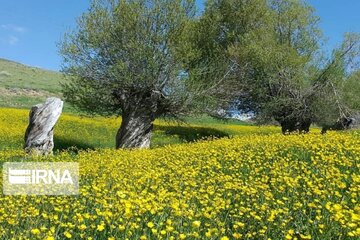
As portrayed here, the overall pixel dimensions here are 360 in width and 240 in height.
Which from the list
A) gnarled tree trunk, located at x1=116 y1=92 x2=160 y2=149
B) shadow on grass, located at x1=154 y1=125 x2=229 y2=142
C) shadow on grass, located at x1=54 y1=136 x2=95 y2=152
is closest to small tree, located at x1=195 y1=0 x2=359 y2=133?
shadow on grass, located at x1=154 y1=125 x2=229 y2=142

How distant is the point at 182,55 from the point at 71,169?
13.0 meters

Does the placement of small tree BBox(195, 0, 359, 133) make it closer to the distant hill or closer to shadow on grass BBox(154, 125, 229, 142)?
shadow on grass BBox(154, 125, 229, 142)

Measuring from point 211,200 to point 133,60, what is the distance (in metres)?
16.5

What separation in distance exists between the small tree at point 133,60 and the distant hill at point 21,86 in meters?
11.4

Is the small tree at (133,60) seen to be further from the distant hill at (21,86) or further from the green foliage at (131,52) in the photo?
the distant hill at (21,86)

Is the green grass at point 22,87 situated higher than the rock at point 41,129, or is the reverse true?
the green grass at point 22,87

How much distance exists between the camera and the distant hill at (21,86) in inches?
2371

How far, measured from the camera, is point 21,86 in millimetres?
74625

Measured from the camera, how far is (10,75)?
300 ft

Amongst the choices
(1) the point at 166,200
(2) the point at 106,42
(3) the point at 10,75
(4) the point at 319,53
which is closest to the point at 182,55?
(2) the point at 106,42

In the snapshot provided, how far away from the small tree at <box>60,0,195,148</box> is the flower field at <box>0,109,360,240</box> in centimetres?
730

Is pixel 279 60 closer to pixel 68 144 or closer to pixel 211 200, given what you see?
pixel 68 144

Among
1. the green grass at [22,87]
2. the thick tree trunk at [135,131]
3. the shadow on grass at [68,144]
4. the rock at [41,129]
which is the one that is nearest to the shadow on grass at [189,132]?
the shadow on grass at [68,144]

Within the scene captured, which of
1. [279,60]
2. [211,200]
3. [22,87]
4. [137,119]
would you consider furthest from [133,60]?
[22,87]
